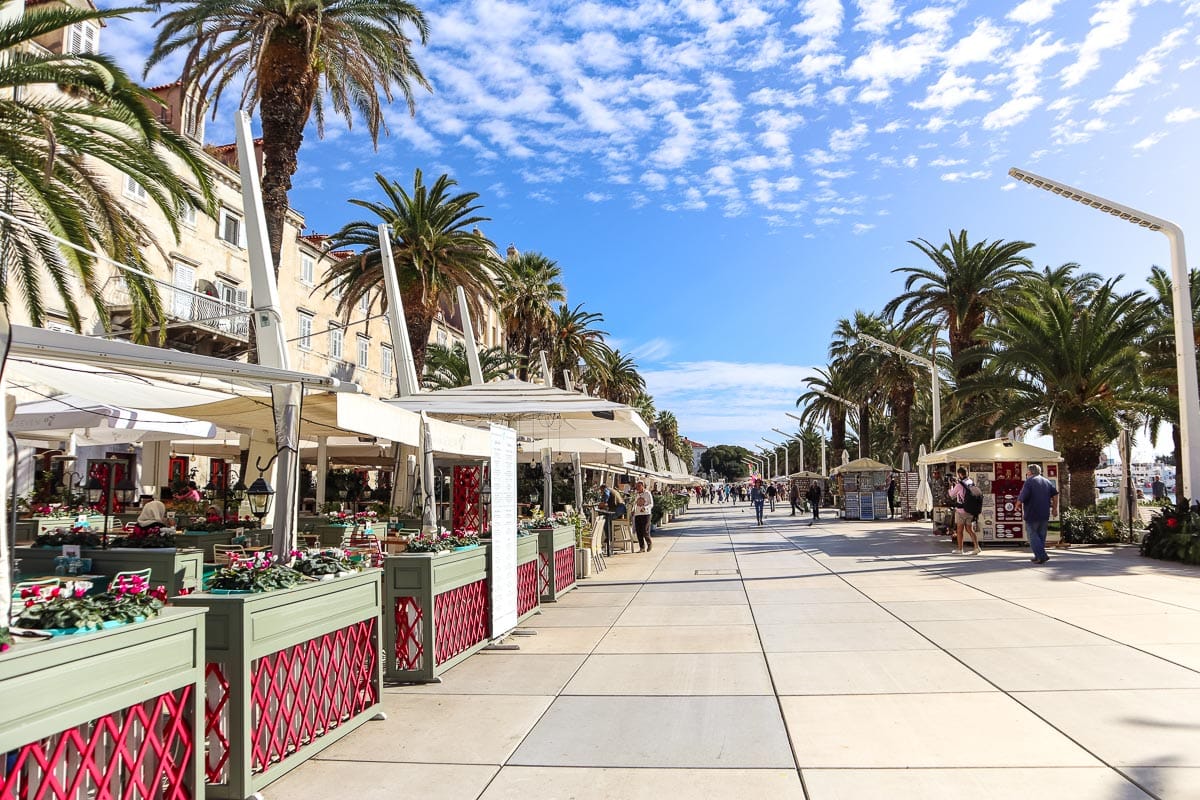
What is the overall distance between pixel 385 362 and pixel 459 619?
139ft

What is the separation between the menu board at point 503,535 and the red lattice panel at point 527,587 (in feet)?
2.50

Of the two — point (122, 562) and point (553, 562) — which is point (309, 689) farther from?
point (553, 562)

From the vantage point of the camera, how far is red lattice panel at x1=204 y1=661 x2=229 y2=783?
483cm

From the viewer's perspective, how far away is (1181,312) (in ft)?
58.4

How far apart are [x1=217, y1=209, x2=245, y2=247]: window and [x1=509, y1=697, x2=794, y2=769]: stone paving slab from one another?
32.1m

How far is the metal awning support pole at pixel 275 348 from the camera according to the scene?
7102 millimetres

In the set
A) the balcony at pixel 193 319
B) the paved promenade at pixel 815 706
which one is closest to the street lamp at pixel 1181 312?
the paved promenade at pixel 815 706

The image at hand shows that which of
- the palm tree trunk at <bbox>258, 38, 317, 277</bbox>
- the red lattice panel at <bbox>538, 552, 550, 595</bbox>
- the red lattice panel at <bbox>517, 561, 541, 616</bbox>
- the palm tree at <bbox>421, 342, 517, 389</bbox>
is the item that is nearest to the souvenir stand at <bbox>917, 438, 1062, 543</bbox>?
the red lattice panel at <bbox>538, 552, 550, 595</bbox>

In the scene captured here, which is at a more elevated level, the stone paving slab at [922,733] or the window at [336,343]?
the window at [336,343]

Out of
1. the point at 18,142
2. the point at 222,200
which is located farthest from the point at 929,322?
the point at 18,142

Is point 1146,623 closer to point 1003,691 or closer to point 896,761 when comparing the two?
point 1003,691

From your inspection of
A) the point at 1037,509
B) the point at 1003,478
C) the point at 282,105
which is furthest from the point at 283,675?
the point at 1003,478

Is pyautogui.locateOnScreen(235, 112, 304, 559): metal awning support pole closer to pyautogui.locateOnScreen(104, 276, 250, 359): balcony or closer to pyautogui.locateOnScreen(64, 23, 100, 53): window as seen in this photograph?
pyautogui.locateOnScreen(104, 276, 250, 359): balcony

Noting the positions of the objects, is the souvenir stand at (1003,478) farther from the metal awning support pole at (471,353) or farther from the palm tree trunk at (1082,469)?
the metal awning support pole at (471,353)
